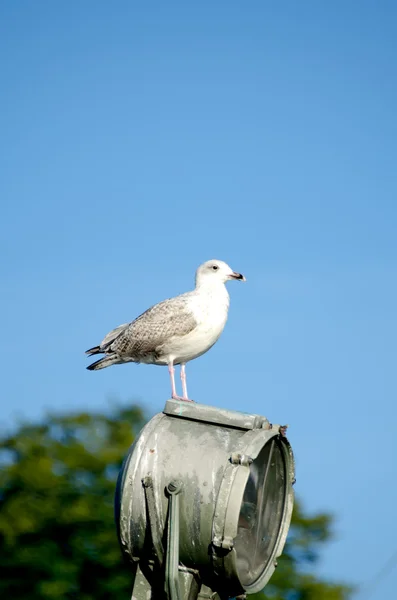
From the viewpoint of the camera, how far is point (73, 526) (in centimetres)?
2567

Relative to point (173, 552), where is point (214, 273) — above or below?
above

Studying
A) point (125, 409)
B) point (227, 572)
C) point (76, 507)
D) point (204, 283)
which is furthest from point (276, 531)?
point (125, 409)

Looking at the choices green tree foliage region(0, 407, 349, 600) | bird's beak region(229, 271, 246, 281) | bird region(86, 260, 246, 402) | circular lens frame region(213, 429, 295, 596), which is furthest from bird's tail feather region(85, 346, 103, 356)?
green tree foliage region(0, 407, 349, 600)

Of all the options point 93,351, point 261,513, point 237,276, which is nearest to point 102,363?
point 93,351

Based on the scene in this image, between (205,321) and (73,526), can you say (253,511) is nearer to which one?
(205,321)

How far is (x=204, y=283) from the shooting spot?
10953 millimetres

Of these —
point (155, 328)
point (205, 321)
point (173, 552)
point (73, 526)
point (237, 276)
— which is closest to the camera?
point (173, 552)

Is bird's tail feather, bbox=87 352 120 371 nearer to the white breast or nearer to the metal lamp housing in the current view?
the white breast

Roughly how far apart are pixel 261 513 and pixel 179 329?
4.92 meters

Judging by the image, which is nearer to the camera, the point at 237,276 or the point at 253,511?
the point at 253,511

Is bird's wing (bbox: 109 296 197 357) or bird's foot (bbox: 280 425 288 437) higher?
bird's wing (bbox: 109 296 197 357)

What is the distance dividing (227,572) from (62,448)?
22.4 metres

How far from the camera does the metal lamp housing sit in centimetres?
537

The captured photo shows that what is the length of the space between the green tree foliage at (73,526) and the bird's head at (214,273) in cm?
1466
